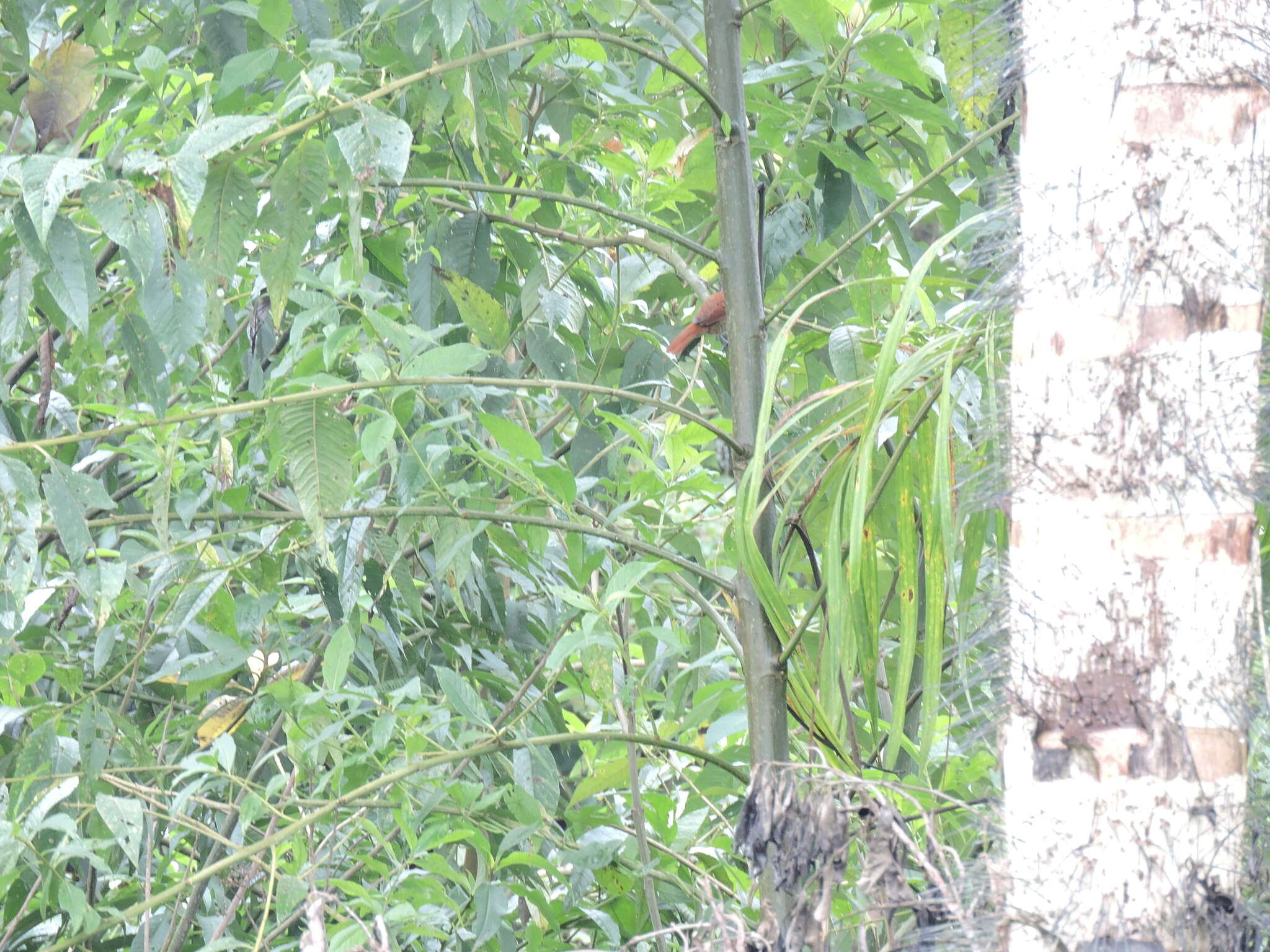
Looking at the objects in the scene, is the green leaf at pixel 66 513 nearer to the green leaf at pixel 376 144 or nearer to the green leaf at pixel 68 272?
the green leaf at pixel 68 272

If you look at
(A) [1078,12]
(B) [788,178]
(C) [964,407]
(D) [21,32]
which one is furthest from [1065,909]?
(D) [21,32]

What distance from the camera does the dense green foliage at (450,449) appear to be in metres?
1.08

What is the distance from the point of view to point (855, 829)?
781mm

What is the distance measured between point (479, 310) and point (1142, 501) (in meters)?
→ 0.98

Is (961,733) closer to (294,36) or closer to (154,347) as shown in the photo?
(154,347)

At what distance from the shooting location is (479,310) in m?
1.50

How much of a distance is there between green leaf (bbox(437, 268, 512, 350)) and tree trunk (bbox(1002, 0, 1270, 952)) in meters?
0.90

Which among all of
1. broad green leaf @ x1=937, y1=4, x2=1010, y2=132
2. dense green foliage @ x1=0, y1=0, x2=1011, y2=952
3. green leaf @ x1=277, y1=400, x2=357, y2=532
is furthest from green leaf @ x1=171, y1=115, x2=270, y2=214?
broad green leaf @ x1=937, y1=4, x2=1010, y2=132

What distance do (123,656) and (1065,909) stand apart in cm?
186

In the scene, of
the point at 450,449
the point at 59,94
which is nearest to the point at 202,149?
the point at 450,449

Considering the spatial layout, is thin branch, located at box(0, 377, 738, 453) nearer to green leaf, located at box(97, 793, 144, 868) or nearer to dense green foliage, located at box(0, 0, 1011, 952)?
dense green foliage, located at box(0, 0, 1011, 952)

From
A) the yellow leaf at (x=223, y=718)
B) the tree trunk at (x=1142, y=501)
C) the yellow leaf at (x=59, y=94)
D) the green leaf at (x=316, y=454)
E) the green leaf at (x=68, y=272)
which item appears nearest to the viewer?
the tree trunk at (x=1142, y=501)

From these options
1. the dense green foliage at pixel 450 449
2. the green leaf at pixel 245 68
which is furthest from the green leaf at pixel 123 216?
the green leaf at pixel 245 68

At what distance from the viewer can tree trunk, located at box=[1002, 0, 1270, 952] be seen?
25.9 inches
